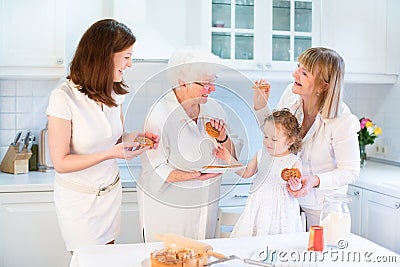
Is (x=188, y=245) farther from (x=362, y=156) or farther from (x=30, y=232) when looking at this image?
(x=362, y=156)

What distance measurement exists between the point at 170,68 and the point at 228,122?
0.27m

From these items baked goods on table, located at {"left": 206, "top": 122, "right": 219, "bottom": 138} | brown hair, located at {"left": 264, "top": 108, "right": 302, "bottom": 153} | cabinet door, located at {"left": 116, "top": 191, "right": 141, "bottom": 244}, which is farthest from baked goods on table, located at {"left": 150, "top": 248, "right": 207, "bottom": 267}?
cabinet door, located at {"left": 116, "top": 191, "right": 141, "bottom": 244}

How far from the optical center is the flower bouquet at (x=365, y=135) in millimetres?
3426

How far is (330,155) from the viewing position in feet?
7.26

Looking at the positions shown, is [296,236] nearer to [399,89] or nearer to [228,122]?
[228,122]

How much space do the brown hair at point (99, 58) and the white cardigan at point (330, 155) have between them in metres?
0.80

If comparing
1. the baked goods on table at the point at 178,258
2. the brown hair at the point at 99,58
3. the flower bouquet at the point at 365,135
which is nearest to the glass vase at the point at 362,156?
the flower bouquet at the point at 365,135

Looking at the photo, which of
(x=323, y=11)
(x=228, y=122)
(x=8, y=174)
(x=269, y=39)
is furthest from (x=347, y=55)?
(x=8, y=174)

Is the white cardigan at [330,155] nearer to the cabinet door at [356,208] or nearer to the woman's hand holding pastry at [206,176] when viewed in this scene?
the woman's hand holding pastry at [206,176]

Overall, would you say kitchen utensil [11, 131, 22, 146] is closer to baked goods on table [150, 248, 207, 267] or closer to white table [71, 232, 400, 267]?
white table [71, 232, 400, 267]

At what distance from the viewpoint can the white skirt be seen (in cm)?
206

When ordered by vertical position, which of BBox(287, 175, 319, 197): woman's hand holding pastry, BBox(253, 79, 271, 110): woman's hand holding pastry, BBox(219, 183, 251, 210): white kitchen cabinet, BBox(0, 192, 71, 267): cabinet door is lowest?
BBox(0, 192, 71, 267): cabinet door

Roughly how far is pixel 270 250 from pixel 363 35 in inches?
84.7

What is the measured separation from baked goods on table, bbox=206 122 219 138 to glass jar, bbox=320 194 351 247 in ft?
1.36
